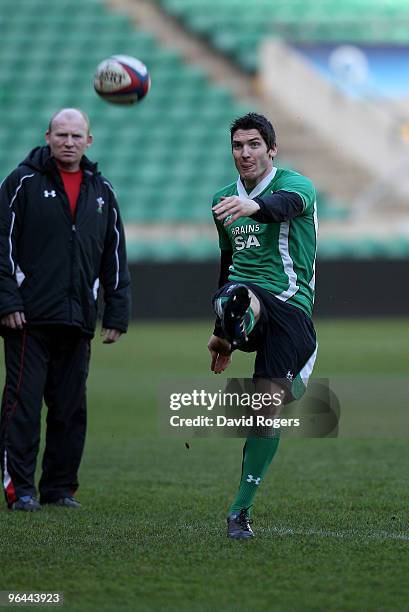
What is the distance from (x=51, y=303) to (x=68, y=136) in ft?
2.87

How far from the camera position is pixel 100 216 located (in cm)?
669

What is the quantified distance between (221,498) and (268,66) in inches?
738

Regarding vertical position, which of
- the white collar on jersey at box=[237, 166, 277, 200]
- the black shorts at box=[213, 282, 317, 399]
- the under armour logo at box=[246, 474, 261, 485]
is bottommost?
the under armour logo at box=[246, 474, 261, 485]

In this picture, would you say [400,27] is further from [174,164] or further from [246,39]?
[174,164]

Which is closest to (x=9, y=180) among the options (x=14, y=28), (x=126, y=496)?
(x=126, y=496)

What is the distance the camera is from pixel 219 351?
18.4 ft

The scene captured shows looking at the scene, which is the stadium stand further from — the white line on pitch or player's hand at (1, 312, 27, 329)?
the white line on pitch

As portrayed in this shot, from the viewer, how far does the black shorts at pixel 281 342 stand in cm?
546

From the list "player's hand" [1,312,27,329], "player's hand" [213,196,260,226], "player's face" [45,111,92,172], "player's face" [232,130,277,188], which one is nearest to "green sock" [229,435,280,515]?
"player's hand" [213,196,260,226]

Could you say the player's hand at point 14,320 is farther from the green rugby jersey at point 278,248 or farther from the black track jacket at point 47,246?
the green rugby jersey at point 278,248

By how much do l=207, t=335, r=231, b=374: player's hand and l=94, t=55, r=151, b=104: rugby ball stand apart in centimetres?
267

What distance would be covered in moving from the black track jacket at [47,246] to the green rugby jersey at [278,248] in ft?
3.91

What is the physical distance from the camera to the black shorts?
17.9 ft

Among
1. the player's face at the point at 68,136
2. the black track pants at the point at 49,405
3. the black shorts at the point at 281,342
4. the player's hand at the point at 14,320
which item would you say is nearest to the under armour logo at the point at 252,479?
the black shorts at the point at 281,342
